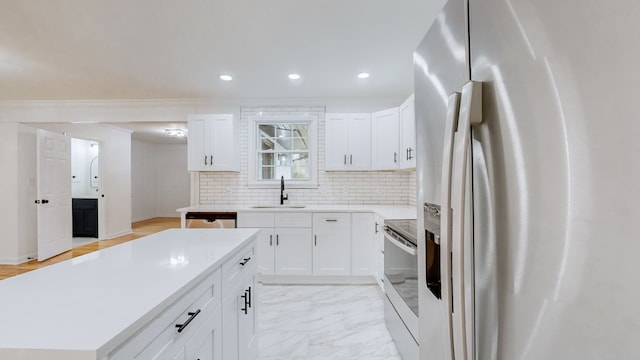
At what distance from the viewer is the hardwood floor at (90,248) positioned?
167 inches

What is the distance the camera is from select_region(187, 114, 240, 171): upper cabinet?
401 centimetres

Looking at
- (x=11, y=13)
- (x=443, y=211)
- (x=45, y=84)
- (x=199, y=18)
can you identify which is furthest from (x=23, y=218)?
(x=443, y=211)

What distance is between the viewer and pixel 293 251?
144 inches

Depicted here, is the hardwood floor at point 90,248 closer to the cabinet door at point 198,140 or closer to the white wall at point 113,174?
the white wall at point 113,174

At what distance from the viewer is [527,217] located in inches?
19.6

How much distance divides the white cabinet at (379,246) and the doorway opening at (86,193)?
18.8ft

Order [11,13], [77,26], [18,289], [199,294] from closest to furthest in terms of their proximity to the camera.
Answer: [18,289] → [199,294] → [11,13] → [77,26]

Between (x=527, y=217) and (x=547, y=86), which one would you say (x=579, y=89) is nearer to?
(x=547, y=86)

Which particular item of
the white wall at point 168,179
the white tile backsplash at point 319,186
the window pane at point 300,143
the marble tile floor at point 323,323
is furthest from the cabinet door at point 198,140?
the white wall at point 168,179

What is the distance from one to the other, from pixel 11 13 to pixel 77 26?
0.39 meters

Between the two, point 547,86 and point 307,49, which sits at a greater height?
point 307,49

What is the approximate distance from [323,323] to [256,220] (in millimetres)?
1515

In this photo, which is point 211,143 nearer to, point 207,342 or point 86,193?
point 207,342

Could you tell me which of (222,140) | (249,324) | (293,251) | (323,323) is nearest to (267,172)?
(222,140)
